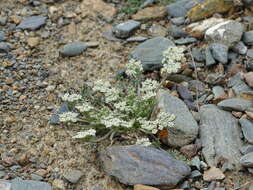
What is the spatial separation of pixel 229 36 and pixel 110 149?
2.08 m

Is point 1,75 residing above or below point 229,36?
below

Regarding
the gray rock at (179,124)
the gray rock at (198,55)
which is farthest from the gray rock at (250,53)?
the gray rock at (179,124)

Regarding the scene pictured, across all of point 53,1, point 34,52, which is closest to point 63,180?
point 34,52

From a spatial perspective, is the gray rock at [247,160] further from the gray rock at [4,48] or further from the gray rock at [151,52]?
the gray rock at [4,48]

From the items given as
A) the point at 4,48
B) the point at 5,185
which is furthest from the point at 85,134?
the point at 4,48

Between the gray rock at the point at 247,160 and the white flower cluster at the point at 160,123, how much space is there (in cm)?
71

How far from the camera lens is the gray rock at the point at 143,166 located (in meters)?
4.41

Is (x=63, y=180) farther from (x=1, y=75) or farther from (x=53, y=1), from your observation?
(x=53, y=1)

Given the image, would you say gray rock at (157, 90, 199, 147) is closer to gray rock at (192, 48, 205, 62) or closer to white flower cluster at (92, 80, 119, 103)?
white flower cluster at (92, 80, 119, 103)

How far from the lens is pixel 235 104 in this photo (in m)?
5.03

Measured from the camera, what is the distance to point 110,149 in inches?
182

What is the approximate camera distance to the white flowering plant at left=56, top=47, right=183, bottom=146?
4.70 m

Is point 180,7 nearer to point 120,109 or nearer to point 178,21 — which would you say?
point 178,21

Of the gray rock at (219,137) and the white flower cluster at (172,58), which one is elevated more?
the white flower cluster at (172,58)
